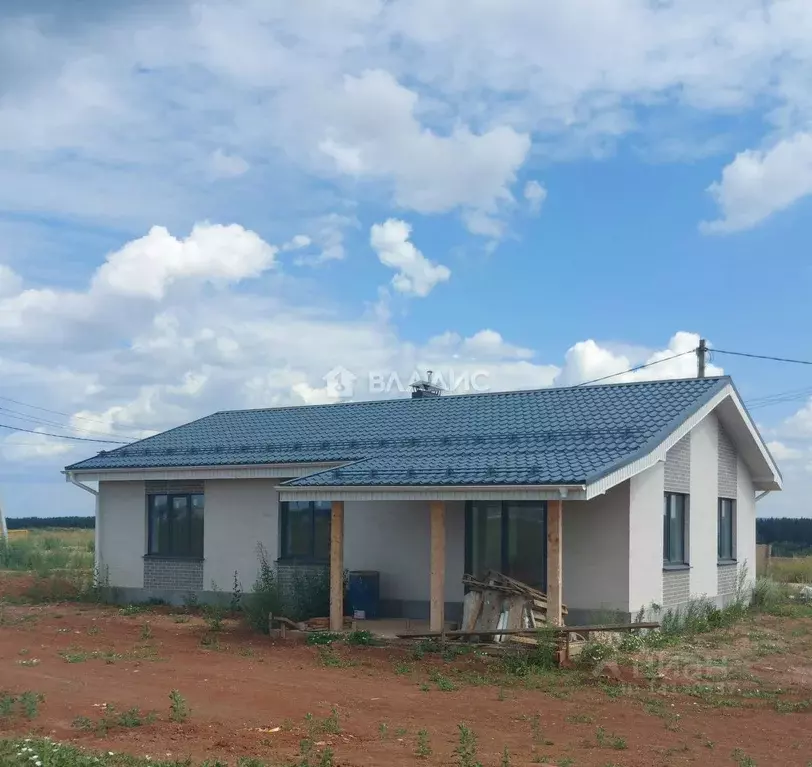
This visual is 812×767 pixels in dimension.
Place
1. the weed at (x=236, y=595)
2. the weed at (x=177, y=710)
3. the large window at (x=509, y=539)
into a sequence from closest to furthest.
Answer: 1. the weed at (x=177, y=710)
2. the large window at (x=509, y=539)
3. the weed at (x=236, y=595)

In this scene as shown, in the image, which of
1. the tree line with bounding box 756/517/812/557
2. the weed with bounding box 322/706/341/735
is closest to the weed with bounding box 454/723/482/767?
the weed with bounding box 322/706/341/735

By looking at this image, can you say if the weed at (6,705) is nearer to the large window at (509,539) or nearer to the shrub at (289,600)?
the shrub at (289,600)

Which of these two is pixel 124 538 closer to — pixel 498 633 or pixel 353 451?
pixel 353 451

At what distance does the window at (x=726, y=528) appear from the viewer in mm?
22730

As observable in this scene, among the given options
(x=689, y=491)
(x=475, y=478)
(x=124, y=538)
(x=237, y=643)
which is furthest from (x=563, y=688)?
(x=124, y=538)

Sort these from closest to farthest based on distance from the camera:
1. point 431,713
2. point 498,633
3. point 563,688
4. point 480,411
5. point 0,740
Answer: point 0,740 < point 431,713 < point 563,688 < point 498,633 < point 480,411

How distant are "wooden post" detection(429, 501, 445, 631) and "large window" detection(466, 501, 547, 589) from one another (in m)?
1.63

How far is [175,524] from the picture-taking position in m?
23.0

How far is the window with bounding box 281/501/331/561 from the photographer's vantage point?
2077cm

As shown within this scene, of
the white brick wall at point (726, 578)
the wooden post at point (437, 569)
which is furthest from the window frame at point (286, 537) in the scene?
the white brick wall at point (726, 578)

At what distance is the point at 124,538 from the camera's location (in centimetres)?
2366

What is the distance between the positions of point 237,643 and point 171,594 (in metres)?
6.02

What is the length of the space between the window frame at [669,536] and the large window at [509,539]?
2.69 m

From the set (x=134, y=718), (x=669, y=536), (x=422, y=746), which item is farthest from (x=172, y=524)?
(x=422, y=746)
